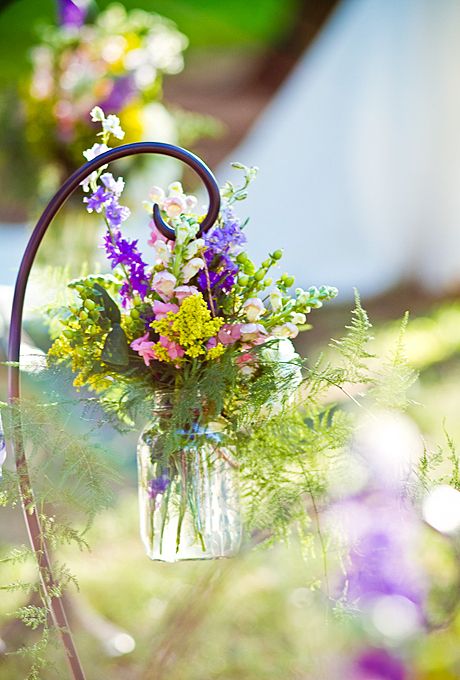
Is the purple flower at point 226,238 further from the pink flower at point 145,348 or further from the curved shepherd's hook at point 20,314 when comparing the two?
the pink flower at point 145,348

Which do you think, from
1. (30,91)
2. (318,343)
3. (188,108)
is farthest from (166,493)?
(188,108)

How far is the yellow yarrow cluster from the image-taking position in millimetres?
907

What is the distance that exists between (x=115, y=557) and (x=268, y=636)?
70 cm

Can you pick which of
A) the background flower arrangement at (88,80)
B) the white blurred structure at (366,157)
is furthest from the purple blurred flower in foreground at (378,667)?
the white blurred structure at (366,157)

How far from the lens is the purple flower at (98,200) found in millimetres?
938

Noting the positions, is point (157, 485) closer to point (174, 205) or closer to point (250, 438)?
point (250, 438)

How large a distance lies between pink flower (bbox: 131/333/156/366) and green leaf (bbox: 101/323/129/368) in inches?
0.5

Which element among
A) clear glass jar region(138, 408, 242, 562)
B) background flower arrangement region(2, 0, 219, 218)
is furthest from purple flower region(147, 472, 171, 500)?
background flower arrangement region(2, 0, 219, 218)

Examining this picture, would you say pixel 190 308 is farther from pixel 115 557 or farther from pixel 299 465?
pixel 115 557

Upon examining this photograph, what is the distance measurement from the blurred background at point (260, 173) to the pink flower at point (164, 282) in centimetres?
18

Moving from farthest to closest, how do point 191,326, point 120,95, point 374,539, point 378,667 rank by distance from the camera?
1. point 120,95
2. point 378,667
3. point 374,539
4. point 191,326

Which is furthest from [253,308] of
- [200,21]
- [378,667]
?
[200,21]

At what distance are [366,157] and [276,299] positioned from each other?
4.86 metres

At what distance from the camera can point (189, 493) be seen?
37.2 inches
